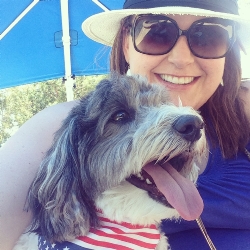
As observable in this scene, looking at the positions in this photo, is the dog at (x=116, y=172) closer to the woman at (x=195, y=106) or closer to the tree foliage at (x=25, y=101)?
the woman at (x=195, y=106)

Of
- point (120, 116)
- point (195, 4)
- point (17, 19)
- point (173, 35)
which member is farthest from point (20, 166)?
point (17, 19)

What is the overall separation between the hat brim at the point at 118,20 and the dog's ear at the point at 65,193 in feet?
2.72

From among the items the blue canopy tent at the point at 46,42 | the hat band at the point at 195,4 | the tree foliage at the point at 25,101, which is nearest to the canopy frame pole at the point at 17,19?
the blue canopy tent at the point at 46,42

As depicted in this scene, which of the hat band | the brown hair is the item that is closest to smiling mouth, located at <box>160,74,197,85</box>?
the brown hair

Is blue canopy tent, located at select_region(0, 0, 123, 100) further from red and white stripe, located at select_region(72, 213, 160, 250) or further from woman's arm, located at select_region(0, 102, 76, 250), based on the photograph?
red and white stripe, located at select_region(72, 213, 160, 250)

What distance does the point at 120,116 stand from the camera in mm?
2195

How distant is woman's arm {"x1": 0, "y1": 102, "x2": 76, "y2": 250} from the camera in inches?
85.2

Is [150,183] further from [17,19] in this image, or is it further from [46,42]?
[46,42]

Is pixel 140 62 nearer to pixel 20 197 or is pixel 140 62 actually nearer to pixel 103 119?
pixel 103 119

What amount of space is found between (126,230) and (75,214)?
339mm

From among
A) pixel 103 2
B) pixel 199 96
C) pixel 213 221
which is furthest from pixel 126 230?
pixel 103 2

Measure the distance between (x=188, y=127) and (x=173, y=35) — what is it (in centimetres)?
93

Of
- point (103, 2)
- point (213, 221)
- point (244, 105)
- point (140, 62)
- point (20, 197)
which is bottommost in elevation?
point (213, 221)

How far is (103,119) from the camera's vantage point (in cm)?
211
